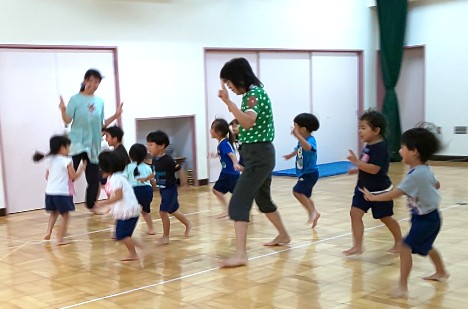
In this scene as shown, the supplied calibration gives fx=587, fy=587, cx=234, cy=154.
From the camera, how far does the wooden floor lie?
10.9 feet

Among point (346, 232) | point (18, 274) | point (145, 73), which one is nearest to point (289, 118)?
point (145, 73)

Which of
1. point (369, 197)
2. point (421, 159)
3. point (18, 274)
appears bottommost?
point (18, 274)

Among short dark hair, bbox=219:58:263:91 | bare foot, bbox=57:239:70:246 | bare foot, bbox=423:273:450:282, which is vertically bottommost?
bare foot, bbox=57:239:70:246

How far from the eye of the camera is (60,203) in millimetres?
4992

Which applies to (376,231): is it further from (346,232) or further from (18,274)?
(18,274)

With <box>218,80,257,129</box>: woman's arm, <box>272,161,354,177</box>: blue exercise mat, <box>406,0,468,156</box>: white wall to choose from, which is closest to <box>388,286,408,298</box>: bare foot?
<box>218,80,257,129</box>: woman's arm

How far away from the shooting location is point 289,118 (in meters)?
9.61

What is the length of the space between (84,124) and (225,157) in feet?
4.74

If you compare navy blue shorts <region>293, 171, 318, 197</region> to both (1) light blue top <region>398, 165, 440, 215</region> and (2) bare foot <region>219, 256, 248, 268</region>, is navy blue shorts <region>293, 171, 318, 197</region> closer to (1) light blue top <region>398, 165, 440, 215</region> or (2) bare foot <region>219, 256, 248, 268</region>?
(2) bare foot <region>219, 256, 248, 268</region>

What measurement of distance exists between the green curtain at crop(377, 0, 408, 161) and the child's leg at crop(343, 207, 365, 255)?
620 centimetres

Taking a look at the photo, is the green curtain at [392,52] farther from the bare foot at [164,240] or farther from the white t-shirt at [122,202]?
the white t-shirt at [122,202]

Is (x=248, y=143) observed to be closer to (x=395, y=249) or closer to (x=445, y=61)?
(x=395, y=249)

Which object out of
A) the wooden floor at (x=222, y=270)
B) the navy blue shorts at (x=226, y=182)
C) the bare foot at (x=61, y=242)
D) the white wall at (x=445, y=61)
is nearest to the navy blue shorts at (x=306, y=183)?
the wooden floor at (x=222, y=270)

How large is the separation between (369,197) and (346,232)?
1.63 meters
